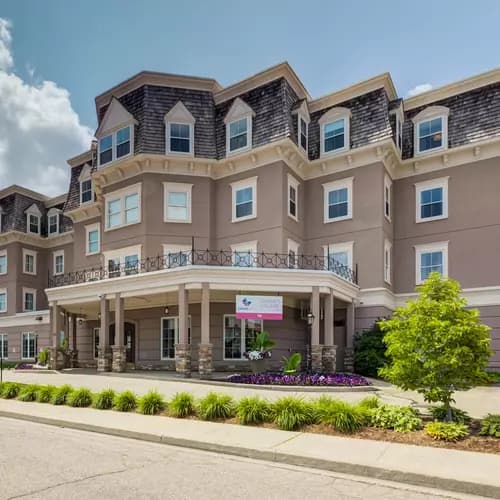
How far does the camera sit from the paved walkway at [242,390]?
1374cm

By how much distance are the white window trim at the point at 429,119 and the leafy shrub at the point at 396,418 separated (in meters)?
16.6

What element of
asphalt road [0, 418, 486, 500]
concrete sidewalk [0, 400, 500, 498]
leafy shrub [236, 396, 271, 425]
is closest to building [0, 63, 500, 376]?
leafy shrub [236, 396, 271, 425]

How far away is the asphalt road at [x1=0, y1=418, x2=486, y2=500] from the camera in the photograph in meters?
6.05

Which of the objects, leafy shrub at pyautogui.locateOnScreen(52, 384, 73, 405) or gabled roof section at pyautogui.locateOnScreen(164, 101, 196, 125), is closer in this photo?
leafy shrub at pyautogui.locateOnScreen(52, 384, 73, 405)

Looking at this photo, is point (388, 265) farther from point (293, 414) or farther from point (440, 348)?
point (293, 414)

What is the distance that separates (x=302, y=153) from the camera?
23625 mm

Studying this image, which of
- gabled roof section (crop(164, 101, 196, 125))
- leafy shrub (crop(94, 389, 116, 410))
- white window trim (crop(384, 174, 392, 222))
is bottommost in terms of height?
leafy shrub (crop(94, 389, 116, 410))

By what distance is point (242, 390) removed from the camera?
1566cm

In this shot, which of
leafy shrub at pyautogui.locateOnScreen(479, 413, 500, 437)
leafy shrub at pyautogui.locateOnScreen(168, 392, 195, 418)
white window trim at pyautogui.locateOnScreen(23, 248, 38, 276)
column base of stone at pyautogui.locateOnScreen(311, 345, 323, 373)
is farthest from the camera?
white window trim at pyautogui.locateOnScreen(23, 248, 38, 276)

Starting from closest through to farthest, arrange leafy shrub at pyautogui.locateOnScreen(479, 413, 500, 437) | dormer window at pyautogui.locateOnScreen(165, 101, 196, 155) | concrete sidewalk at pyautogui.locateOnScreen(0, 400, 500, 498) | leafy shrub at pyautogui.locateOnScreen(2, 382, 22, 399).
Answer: concrete sidewalk at pyautogui.locateOnScreen(0, 400, 500, 498) < leafy shrub at pyautogui.locateOnScreen(479, 413, 500, 437) < leafy shrub at pyautogui.locateOnScreen(2, 382, 22, 399) < dormer window at pyautogui.locateOnScreen(165, 101, 196, 155)

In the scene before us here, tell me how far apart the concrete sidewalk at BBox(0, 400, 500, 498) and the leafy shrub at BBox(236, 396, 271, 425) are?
31cm

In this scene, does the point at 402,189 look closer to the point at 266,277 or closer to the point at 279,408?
the point at 266,277

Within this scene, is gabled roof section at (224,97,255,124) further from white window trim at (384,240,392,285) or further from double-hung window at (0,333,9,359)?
double-hung window at (0,333,9,359)

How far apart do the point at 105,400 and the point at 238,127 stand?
15.7 metres
